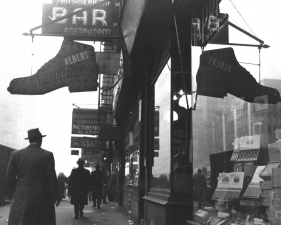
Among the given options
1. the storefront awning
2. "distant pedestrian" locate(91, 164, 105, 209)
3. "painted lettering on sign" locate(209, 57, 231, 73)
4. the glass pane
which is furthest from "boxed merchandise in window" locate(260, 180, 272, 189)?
"distant pedestrian" locate(91, 164, 105, 209)

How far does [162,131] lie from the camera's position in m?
7.54

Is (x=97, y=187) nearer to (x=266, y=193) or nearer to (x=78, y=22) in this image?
(x=78, y=22)

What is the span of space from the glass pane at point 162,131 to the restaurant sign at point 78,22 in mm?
1853

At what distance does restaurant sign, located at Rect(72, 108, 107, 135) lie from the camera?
21.2m

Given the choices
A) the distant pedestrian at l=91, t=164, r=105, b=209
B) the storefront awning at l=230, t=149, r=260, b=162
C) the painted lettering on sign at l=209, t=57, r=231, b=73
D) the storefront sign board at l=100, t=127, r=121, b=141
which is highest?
the storefront sign board at l=100, t=127, r=121, b=141

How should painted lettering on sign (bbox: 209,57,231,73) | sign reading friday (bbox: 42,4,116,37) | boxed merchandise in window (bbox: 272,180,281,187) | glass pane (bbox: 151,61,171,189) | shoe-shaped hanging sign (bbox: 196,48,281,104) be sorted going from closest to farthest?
boxed merchandise in window (bbox: 272,180,281,187)
shoe-shaped hanging sign (bbox: 196,48,281,104)
painted lettering on sign (bbox: 209,57,231,73)
glass pane (bbox: 151,61,171,189)
sign reading friday (bbox: 42,4,116,37)

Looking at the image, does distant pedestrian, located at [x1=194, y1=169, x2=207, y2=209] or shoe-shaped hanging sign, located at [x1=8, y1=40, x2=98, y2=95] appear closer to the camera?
distant pedestrian, located at [x1=194, y1=169, x2=207, y2=209]

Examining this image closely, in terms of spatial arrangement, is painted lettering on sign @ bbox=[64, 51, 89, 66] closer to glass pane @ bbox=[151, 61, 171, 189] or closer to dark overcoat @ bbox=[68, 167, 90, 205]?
glass pane @ bbox=[151, 61, 171, 189]

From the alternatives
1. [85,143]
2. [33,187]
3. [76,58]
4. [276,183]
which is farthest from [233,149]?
A: [85,143]

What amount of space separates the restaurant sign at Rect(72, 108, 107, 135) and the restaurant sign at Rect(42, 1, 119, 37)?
12162 mm

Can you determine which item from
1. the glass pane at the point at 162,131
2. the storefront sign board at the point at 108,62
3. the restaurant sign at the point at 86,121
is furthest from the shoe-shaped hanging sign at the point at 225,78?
the restaurant sign at the point at 86,121

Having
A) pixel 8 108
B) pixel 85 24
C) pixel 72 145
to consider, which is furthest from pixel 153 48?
pixel 72 145

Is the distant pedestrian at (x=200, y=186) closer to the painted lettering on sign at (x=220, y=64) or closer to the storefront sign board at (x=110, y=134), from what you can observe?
the painted lettering on sign at (x=220, y=64)

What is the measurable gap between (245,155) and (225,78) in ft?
3.63
